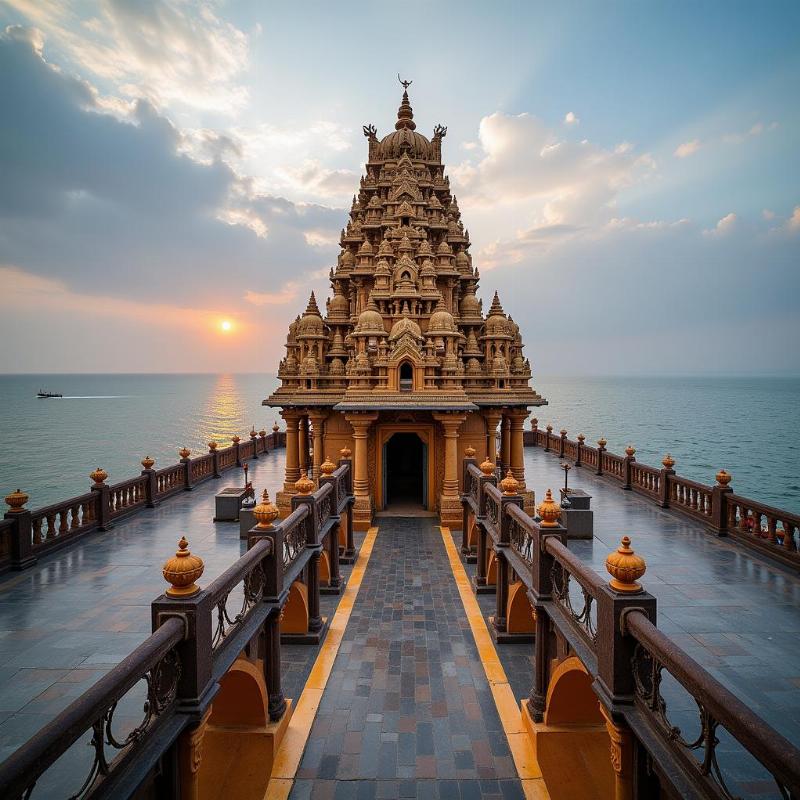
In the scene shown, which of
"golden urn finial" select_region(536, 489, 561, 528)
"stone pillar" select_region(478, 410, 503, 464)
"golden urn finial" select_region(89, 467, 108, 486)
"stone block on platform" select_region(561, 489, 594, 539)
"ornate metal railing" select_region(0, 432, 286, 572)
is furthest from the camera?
"stone pillar" select_region(478, 410, 503, 464)

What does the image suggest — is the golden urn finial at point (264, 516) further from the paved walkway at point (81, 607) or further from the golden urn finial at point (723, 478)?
the golden urn finial at point (723, 478)

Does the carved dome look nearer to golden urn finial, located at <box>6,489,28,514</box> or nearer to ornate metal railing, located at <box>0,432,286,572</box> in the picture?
ornate metal railing, located at <box>0,432,286,572</box>

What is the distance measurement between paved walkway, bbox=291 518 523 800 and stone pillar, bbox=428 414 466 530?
6.18m

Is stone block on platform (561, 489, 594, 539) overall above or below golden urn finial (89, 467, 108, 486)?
below

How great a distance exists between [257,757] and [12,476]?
57899mm

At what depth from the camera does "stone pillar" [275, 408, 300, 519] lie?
66.3 feet

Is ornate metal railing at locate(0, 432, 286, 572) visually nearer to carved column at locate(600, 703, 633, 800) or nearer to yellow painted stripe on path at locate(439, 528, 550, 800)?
yellow painted stripe on path at locate(439, 528, 550, 800)

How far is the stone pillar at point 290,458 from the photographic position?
66.3 ft

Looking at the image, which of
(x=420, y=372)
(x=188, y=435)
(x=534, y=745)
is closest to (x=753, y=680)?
(x=534, y=745)

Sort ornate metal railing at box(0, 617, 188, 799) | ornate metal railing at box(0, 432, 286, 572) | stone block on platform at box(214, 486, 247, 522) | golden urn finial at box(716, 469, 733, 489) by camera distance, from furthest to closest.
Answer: stone block on platform at box(214, 486, 247, 522)
golden urn finial at box(716, 469, 733, 489)
ornate metal railing at box(0, 432, 286, 572)
ornate metal railing at box(0, 617, 188, 799)

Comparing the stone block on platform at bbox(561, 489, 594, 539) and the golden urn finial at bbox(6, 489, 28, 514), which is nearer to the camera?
the golden urn finial at bbox(6, 489, 28, 514)

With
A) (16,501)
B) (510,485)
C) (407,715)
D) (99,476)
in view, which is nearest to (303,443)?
(99,476)

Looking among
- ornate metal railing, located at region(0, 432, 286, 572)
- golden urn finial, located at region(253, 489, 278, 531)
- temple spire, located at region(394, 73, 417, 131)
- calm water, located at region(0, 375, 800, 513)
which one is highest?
temple spire, located at region(394, 73, 417, 131)

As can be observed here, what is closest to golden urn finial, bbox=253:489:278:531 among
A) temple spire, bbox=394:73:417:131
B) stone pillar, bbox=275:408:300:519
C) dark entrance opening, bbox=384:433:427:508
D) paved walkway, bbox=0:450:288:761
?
paved walkway, bbox=0:450:288:761
